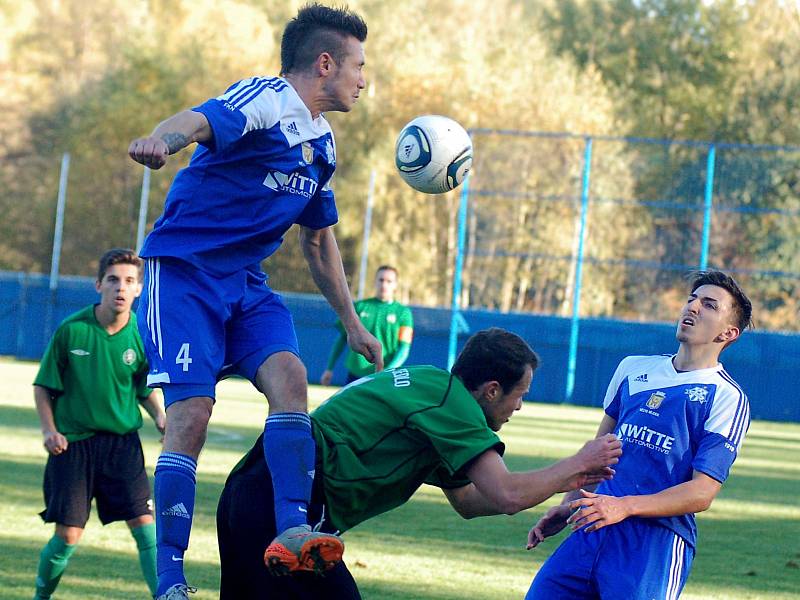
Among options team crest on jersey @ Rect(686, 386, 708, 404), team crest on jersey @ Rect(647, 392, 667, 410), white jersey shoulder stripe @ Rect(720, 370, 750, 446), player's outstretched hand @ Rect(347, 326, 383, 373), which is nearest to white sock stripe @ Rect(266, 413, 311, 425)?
player's outstretched hand @ Rect(347, 326, 383, 373)

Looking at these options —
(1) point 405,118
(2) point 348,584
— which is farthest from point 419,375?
(1) point 405,118

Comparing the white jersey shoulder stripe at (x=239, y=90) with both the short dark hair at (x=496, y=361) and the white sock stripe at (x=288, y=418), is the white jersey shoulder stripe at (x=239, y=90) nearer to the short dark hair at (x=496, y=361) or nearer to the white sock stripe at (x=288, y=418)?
the white sock stripe at (x=288, y=418)

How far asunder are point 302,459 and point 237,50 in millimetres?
37207

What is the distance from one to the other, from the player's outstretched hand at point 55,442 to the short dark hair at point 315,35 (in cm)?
258

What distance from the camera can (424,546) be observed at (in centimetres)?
822

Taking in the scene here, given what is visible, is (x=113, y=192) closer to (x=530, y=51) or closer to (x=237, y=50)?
(x=237, y=50)

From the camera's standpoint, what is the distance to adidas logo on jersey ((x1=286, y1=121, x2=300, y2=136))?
488 centimetres

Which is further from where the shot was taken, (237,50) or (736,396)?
(237,50)

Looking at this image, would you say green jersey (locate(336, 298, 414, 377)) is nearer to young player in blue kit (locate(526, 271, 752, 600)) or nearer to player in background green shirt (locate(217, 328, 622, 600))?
young player in blue kit (locate(526, 271, 752, 600))

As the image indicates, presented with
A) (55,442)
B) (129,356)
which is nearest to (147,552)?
(55,442)

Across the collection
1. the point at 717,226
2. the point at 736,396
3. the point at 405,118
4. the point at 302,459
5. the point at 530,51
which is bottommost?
the point at 302,459

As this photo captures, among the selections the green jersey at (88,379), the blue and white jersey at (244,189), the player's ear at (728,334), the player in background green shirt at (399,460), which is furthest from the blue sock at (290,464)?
the green jersey at (88,379)

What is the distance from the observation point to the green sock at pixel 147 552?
251 inches

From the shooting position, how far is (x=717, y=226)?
25.8 metres
